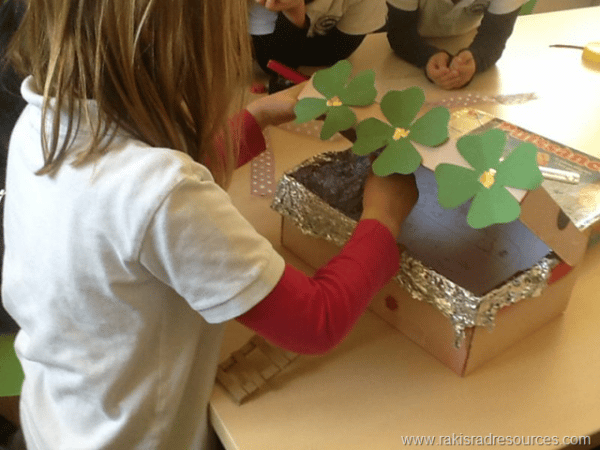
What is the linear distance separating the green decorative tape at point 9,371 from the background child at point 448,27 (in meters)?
0.77

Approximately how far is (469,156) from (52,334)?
1.44 ft

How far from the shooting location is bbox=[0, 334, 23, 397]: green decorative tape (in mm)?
804

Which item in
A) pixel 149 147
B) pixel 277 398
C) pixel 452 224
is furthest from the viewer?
pixel 452 224

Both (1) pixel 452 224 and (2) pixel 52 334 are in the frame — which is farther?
(1) pixel 452 224

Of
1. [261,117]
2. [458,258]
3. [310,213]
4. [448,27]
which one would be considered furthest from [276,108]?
[448,27]

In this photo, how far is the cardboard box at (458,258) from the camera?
23.3 inches

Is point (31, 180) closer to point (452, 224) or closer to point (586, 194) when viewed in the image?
point (452, 224)

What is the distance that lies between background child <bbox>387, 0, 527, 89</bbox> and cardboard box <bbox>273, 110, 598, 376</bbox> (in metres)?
0.36

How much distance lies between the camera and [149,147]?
510 millimetres

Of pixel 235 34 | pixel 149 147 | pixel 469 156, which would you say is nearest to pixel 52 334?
pixel 149 147

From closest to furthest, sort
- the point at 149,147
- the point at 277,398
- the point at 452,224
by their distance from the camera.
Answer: the point at 149,147 → the point at 277,398 → the point at 452,224

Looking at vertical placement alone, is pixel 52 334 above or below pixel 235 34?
below

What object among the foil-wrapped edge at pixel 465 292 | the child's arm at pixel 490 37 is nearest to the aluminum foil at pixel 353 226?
the foil-wrapped edge at pixel 465 292

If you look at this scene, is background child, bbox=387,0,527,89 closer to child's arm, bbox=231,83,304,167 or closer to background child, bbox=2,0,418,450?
child's arm, bbox=231,83,304,167
